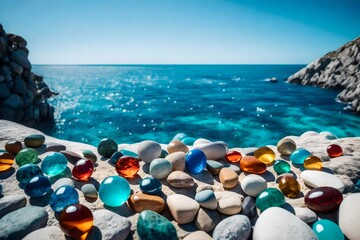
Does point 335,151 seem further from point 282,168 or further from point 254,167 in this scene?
point 254,167

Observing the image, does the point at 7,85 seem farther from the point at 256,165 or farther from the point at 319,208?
the point at 319,208

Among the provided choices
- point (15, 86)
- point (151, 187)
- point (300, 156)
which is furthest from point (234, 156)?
point (15, 86)

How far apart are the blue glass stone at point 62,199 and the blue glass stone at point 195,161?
1.56 meters

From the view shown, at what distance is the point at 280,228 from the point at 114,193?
5.78 feet

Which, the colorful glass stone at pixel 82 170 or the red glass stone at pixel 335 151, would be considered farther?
the red glass stone at pixel 335 151

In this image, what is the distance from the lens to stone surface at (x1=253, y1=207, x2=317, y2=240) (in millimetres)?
2017

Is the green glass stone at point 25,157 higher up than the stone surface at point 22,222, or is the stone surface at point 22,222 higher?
the green glass stone at point 25,157

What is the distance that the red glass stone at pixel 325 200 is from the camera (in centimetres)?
245

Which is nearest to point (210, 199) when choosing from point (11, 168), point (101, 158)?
point (101, 158)

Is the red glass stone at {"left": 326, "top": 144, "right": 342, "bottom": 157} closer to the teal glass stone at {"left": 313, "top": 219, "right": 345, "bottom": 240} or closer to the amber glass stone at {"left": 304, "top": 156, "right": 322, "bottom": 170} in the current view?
the amber glass stone at {"left": 304, "top": 156, "right": 322, "bottom": 170}

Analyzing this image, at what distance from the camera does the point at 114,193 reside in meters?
2.56

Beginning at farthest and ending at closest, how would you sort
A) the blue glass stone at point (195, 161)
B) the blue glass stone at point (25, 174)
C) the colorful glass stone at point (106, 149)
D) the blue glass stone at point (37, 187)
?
the colorful glass stone at point (106, 149), the blue glass stone at point (195, 161), the blue glass stone at point (25, 174), the blue glass stone at point (37, 187)

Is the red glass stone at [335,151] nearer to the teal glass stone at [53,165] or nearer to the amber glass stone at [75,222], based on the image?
the amber glass stone at [75,222]

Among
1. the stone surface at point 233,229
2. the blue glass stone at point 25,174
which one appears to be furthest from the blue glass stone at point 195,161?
the blue glass stone at point 25,174
